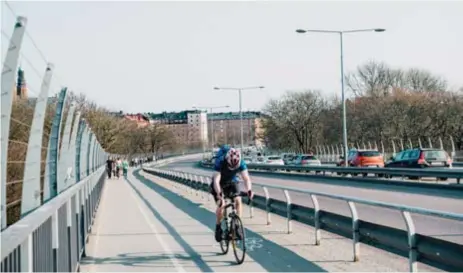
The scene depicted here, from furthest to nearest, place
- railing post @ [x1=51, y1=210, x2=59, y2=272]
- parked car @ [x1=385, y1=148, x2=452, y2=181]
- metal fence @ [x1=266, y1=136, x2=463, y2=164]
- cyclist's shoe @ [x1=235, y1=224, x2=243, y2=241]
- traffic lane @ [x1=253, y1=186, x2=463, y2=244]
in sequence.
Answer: metal fence @ [x1=266, y1=136, x2=463, y2=164] → parked car @ [x1=385, y1=148, x2=452, y2=181] → cyclist's shoe @ [x1=235, y1=224, x2=243, y2=241] → traffic lane @ [x1=253, y1=186, x2=463, y2=244] → railing post @ [x1=51, y1=210, x2=59, y2=272]

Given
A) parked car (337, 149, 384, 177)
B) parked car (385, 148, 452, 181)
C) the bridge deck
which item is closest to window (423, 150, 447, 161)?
parked car (385, 148, 452, 181)

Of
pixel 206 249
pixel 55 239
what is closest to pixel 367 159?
pixel 206 249

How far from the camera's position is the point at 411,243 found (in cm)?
784

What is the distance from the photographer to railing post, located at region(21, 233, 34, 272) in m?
4.47

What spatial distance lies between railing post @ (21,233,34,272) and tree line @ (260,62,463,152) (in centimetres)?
6072

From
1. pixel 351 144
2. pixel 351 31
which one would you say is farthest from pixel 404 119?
pixel 351 31

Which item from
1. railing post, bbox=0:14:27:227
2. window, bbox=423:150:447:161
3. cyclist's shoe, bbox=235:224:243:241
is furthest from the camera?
window, bbox=423:150:447:161

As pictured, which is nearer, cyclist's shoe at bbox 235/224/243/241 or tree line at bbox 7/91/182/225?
tree line at bbox 7/91/182/225

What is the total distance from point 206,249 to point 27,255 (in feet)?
23.7

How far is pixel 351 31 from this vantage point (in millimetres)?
41312

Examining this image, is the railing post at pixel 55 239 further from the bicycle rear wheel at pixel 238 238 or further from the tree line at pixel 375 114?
the tree line at pixel 375 114

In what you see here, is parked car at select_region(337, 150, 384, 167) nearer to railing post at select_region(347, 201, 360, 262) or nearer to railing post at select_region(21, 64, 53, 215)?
railing post at select_region(347, 201, 360, 262)

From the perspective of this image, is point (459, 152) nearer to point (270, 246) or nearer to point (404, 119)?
point (404, 119)

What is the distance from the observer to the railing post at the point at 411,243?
25.4 feet
